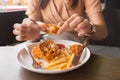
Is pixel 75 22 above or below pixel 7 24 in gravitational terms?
above

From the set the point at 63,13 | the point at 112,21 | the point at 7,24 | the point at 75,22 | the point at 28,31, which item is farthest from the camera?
the point at 112,21

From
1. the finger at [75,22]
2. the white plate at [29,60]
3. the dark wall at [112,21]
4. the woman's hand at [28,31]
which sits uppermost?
the finger at [75,22]

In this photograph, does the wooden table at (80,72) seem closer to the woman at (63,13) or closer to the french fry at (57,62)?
the french fry at (57,62)

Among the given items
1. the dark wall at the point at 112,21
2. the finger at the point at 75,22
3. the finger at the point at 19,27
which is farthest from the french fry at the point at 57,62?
the dark wall at the point at 112,21

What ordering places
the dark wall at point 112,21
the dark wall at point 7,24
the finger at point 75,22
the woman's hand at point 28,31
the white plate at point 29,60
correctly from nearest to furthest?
the white plate at point 29,60 → the finger at point 75,22 → the woman's hand at point 28,31 → the dark wall at point 7,24 → the dark wall at point 112,21

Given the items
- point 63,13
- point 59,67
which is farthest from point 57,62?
point 63,13

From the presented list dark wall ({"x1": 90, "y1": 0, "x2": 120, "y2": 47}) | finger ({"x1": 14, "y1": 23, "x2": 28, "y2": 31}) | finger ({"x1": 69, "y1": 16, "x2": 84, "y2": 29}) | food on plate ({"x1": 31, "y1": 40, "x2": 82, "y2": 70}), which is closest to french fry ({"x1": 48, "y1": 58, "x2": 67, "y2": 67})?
food on plate ({"x1": 31, "y1": 40, "x2": 82, "y2": 70})

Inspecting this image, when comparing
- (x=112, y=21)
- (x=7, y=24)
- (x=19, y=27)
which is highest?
(x=19, y=27)

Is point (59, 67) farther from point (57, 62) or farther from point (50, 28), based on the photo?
point (50, 28)
